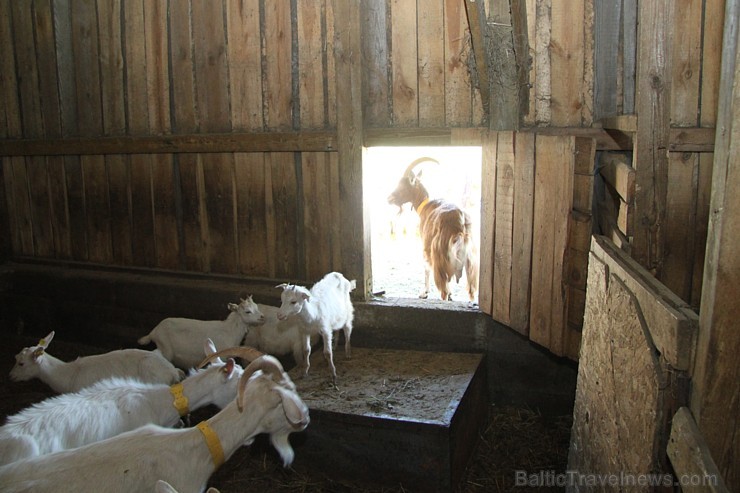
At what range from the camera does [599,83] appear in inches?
192

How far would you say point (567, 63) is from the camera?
4.91 meters

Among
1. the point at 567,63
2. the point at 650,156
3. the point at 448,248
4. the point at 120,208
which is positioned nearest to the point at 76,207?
the point at 120,208

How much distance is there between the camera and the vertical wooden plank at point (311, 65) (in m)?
5.80

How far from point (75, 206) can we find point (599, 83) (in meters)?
6.22

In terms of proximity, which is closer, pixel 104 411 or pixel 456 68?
pixel 104 411

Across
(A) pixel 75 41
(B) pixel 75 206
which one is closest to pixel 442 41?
(A) pixel 75 41

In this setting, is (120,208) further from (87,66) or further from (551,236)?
(551,236)

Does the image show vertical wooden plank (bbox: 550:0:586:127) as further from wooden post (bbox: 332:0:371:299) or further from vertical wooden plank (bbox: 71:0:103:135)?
vertical wooden plank (bbox: 71:0:103:135)

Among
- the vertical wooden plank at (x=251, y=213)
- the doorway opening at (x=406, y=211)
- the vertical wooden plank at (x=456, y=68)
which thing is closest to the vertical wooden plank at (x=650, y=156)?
the vertical wooden plank at (x=456, y=68)

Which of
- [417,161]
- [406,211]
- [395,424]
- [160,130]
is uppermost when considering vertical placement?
[160,130]

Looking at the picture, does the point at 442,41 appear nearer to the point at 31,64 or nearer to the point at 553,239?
the point at 553,239

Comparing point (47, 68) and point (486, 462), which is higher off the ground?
point (47, 68)

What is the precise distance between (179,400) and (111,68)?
15.3ft

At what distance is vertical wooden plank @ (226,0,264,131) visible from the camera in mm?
6090
